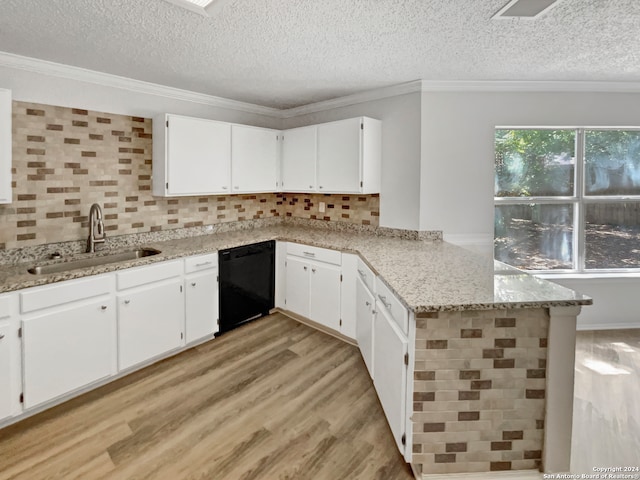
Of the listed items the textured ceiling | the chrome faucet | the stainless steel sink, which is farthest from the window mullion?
the chrome faucet

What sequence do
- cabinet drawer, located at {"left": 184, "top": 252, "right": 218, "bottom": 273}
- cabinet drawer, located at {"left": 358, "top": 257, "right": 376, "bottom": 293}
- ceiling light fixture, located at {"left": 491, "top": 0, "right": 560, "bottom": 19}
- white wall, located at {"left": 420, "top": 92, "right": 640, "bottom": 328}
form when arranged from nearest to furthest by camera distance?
ceiling light fixture, located at {"left": 491, "top": 0, "right": 560, "bottom": 19}, cabinet drawer, located at {"left": 358, "top": 257, "right": 376, "bottom": 293}, cabinet drawer, located at {"left": 184, "top": 252, "right": 218, "bottom": 273}, white wall, located at {"left": 420, "top": 92, "right": 640, "bottom": 328}

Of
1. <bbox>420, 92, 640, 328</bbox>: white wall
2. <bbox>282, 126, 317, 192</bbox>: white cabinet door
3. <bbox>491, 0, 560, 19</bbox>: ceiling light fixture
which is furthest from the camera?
<bbox>282, 126, 317, 192</bbox>: white cabinet door

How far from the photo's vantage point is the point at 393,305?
79.4 inches

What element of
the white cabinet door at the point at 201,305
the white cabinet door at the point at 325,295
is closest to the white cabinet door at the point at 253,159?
the white cabinet door at the point at 201,305

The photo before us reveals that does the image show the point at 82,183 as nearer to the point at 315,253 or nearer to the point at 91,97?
the point at 91,97

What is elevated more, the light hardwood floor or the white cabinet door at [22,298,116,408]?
→ the white cabinet door at [22,298,116,408]

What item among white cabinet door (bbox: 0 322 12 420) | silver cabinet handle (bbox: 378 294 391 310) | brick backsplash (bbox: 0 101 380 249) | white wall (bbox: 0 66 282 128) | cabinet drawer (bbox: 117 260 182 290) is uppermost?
white wall (bbox: 0 66 282 128)

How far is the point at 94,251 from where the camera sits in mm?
2941

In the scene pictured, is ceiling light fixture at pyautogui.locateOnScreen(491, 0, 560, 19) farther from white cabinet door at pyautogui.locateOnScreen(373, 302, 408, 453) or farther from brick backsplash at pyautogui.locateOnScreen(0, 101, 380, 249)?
brick backsplash at pyautogui.locateOnScreen(0, 101, 380, 249)

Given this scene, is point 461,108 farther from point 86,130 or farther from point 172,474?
point 172,474

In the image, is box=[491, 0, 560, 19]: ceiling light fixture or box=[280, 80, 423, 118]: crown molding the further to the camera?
box=[280, 80, 423, 118]: crown molding

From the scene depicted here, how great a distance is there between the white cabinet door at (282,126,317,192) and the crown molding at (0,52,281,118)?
63cm

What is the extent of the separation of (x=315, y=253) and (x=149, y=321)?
1.53 m

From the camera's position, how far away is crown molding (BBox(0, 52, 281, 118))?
101 inches
